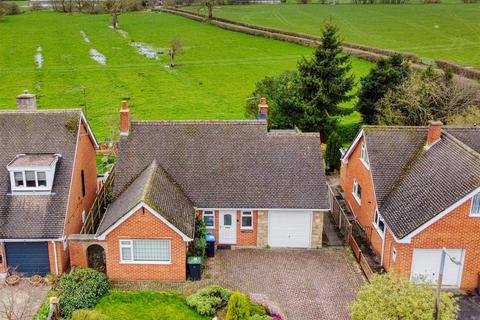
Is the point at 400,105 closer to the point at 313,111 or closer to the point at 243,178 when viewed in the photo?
the point at 313,111

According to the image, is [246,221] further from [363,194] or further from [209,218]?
[363,194]

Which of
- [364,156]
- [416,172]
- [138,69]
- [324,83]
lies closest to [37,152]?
[364,156]

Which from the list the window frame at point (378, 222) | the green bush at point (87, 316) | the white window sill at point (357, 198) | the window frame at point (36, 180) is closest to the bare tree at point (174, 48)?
the white window sill at point (357, 198)

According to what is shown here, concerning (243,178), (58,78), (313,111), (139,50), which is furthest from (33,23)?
(243,178)

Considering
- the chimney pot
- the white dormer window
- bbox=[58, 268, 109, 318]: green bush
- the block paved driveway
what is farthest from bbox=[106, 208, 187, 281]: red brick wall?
the chimney pot

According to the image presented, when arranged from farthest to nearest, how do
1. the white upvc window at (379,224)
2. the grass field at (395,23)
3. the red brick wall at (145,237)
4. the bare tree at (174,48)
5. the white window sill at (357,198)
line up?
the grass field at (395,23), the bare tree at (174,48), the white window sill at (357,198), the white upvc window at (379,224), the red brick wall at (145,237)

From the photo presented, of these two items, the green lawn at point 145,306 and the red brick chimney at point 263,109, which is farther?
the red brick chimney at point 263,109

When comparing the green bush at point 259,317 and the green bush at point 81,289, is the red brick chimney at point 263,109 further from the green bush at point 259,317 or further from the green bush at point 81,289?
the green bush at point 81,289
